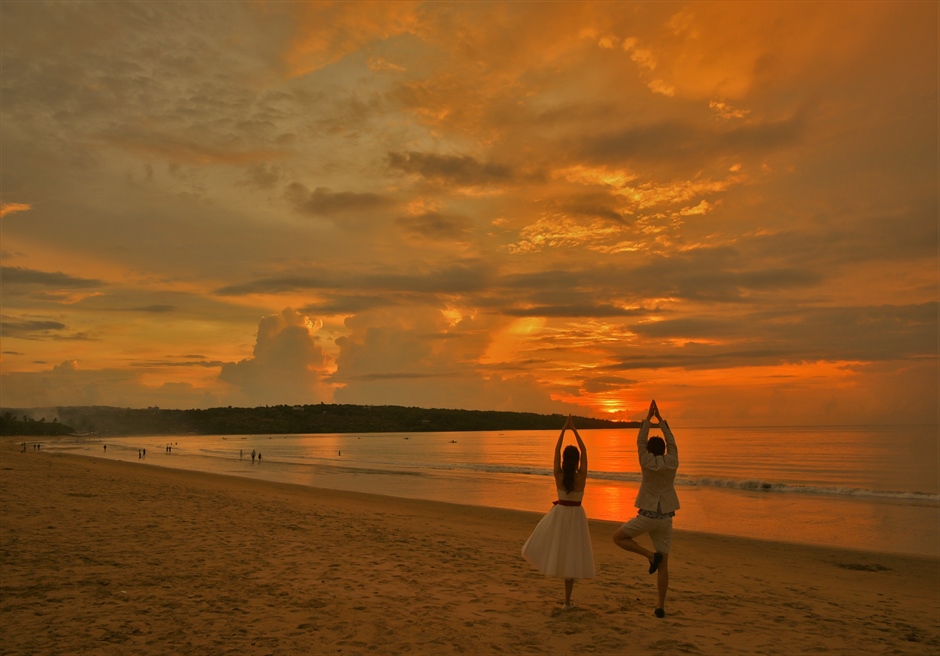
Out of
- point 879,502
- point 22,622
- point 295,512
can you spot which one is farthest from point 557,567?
point 879,502

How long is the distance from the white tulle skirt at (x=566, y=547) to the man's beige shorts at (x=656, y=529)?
0.52 metres

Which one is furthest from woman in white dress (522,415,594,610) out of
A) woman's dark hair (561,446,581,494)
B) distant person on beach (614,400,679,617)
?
distant person on beach (614,400,679,617)

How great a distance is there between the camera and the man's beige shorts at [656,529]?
7250 millimetres

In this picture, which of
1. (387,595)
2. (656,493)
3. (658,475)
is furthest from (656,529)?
(387,595)

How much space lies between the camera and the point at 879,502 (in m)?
28.9

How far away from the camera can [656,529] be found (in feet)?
23.9

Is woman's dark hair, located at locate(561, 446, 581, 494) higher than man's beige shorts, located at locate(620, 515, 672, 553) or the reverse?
higher

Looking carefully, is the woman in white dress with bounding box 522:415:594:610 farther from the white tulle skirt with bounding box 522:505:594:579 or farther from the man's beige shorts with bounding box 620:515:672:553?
the man's beige shorts with bounding box 620:515:672:553

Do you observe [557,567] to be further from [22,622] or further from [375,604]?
[22,622]

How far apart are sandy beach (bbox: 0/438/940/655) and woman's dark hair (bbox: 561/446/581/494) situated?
1.56m

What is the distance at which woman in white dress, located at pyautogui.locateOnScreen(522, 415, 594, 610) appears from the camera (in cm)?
733

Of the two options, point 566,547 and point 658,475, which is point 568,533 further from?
point 658,475

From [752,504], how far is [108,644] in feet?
90.9

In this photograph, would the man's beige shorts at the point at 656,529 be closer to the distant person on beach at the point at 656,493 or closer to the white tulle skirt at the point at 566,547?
the distant person on beach at the point at 656,493
